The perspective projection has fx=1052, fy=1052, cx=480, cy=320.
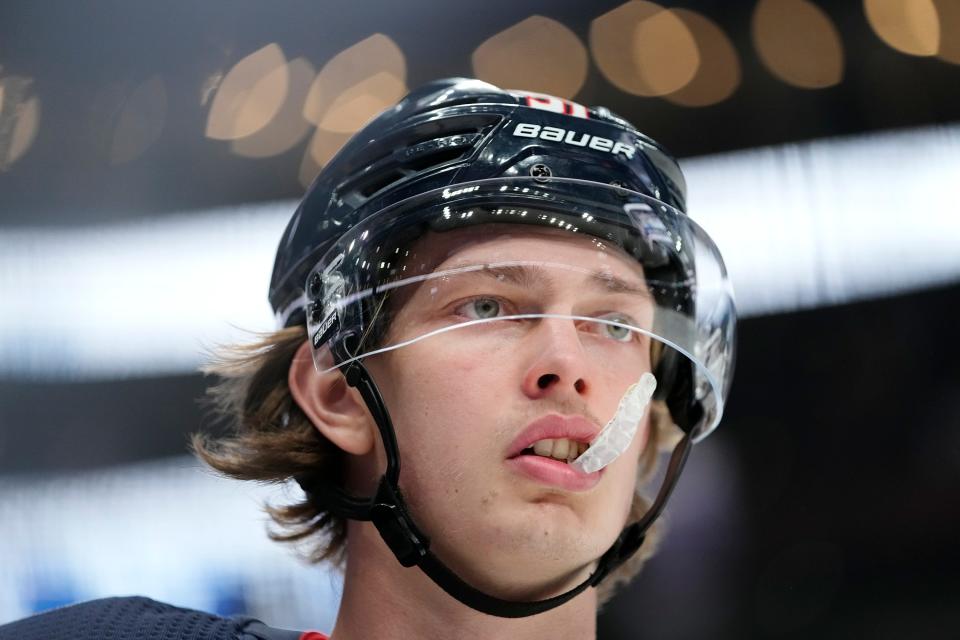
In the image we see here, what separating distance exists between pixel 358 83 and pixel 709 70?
29.4 inches

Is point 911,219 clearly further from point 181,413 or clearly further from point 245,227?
point 181,413

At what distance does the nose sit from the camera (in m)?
1.33

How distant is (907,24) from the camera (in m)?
2.22

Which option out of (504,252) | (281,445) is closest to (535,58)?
(504,252)

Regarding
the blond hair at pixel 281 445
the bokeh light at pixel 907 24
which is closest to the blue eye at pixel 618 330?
the blond hair at pixel 281 445

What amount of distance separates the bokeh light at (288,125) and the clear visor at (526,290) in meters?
0.77

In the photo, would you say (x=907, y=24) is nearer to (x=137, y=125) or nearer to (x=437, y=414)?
(x=437, y=414)

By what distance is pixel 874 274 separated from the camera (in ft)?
7.08

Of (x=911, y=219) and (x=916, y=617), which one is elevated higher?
(x=911, y=219)

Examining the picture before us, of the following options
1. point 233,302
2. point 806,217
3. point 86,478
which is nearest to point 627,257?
point 806,217

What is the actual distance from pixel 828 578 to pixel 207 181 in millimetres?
1496

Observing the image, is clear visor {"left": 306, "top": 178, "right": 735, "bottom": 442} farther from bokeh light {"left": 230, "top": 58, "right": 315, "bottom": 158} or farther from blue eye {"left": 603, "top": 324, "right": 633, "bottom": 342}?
bokeh light {"left": 230, "top": 58, "right": 315, "bottom": 158}

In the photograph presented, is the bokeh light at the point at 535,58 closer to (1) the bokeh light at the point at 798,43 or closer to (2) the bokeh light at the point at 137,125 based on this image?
(1) the bokeh light at the point at 798,43

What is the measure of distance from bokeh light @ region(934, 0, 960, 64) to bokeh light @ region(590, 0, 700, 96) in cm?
51
